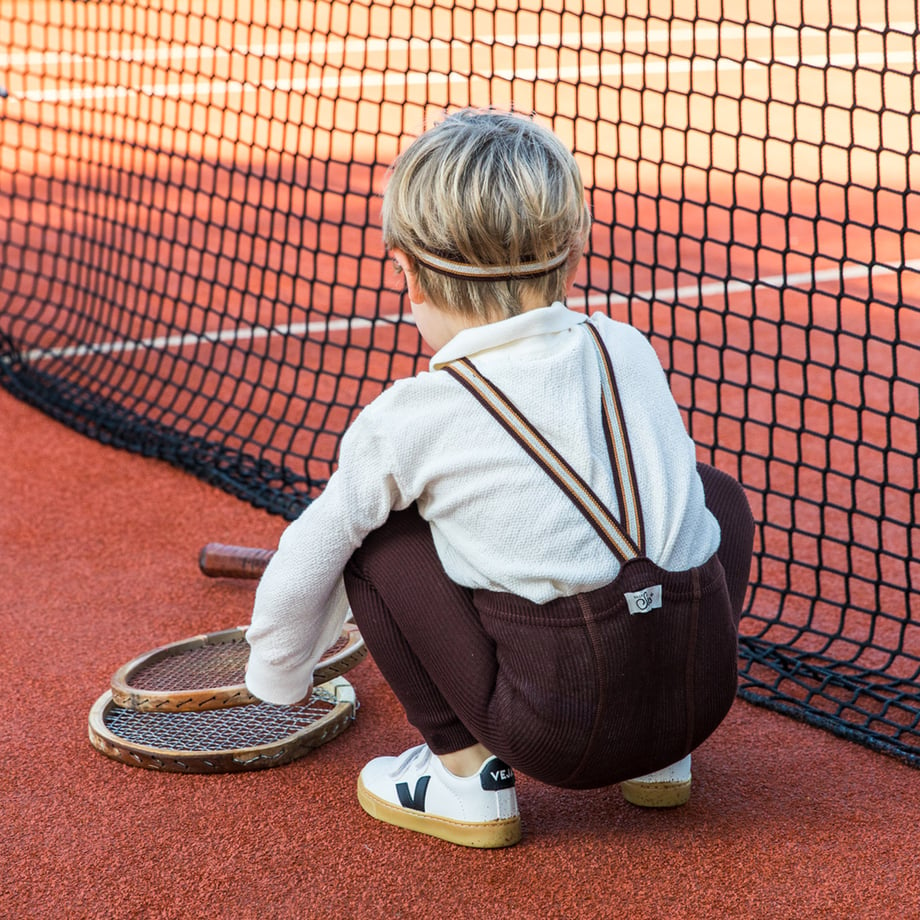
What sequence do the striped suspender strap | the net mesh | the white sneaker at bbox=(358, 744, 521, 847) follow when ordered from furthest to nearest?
the net mesh, the white sneaker at bbox=(358, 744, 521, 847), the striped suspender strap

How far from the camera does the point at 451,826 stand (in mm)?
1821

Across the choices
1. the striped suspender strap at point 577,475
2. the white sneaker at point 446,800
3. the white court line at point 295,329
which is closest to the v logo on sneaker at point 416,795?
the white sneaker at point 446,800

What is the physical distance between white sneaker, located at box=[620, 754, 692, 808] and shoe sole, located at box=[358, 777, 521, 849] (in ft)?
0.63

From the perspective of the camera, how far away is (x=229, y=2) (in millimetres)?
9781

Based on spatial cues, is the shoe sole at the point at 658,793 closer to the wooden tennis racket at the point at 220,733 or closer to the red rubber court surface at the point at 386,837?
the red rubber court surface at the point at 386,837

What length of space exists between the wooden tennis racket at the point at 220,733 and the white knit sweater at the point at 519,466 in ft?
1.65

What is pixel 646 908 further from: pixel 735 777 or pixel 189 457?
pixel 189 457

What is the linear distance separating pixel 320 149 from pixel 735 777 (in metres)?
6.74

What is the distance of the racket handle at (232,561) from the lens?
8.43 ft

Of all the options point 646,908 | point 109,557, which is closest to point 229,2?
point 109,557

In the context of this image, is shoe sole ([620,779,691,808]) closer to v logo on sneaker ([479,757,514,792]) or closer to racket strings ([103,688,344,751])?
v logo on sneaker ([479,757,514,792])

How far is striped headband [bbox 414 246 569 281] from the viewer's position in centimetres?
161

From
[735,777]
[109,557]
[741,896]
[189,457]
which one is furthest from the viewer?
[189,457]

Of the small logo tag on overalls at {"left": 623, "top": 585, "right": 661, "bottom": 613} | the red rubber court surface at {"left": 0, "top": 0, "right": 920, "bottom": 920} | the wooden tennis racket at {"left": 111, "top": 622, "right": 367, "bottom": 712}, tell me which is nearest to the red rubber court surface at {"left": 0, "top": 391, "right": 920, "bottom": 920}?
the red rubber court surface at {"left": 0, "top": 0, "right": 920, "bottom": 920}
